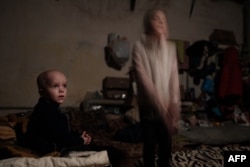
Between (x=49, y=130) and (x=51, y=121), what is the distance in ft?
0.13

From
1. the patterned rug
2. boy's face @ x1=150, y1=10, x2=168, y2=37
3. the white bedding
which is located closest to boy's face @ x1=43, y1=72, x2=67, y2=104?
the white bedding

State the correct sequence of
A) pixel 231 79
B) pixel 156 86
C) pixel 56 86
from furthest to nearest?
pixel 231 79 → pixel 56 86 → pixel 156 86

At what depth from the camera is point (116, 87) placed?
239 centimetres

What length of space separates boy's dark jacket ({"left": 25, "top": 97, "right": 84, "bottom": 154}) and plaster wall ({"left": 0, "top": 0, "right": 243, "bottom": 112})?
1245mm

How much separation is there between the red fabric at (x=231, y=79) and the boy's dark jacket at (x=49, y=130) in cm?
207

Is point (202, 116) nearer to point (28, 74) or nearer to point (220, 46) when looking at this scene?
point (220, 46)

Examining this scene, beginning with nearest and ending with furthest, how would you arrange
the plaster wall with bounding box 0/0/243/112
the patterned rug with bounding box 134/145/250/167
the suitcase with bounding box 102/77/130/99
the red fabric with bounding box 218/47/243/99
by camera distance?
the patterned rug with bounding box 134/145/250/167 → the plaster wall with bounding box 0/0/243/112 → the suitcase with bounding box 102/77/130/99 → the red fabric with bounding box 218/47/243/99

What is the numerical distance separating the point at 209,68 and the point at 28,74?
187cm

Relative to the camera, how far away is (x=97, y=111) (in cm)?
216

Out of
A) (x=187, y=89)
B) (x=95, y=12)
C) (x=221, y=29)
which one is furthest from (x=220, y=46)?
(x=95, y=12)

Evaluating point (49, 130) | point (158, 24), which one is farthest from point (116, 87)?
point (158, 24)

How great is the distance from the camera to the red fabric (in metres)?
2.69

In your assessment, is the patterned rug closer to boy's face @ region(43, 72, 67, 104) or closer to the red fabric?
boy's face @ region(43, 72, 67, 104)

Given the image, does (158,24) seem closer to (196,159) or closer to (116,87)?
(196,159)
